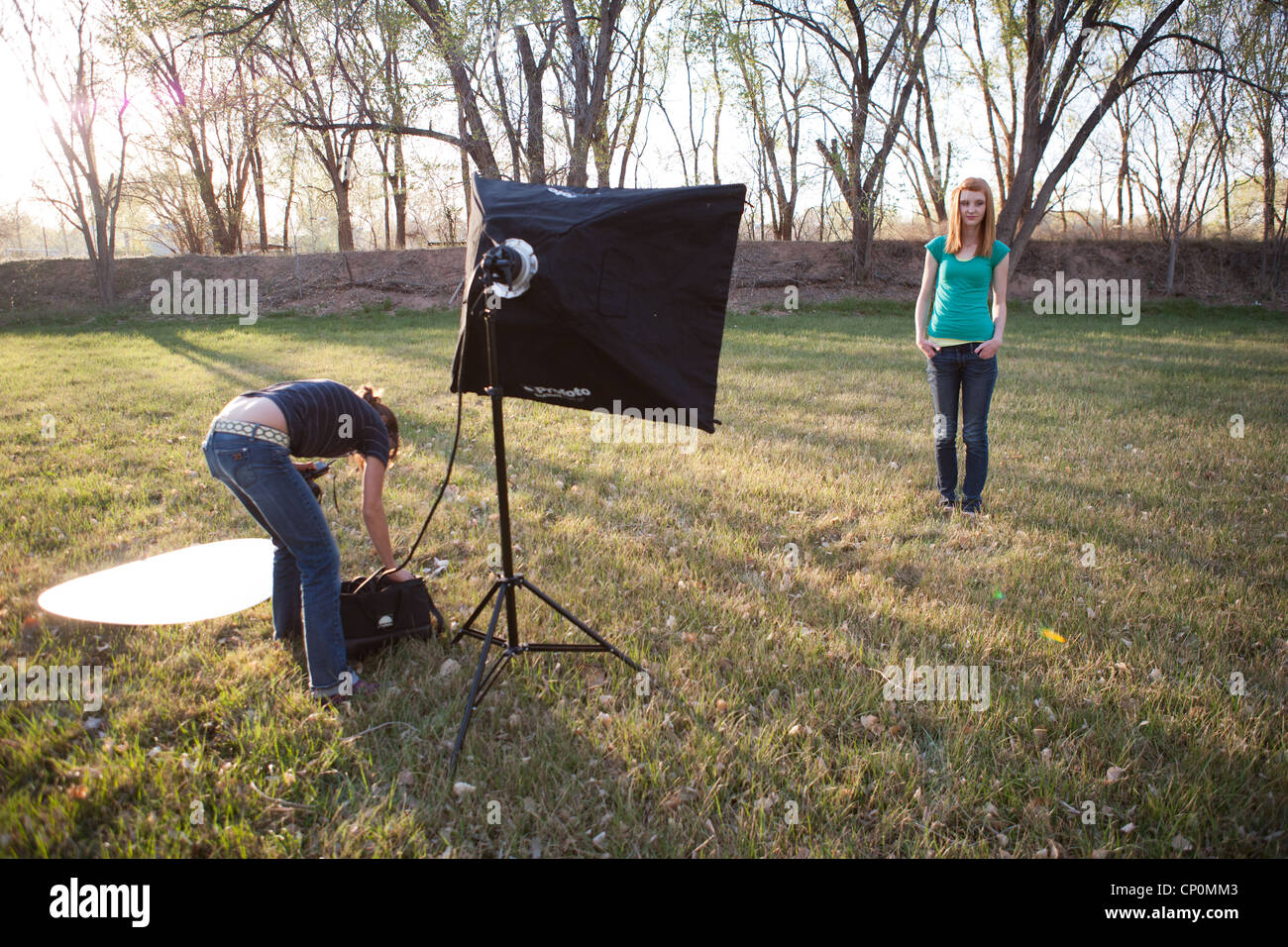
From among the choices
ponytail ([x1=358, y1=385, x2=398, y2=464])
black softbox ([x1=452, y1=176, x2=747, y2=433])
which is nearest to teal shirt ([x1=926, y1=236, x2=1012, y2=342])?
black softbox ([x1=452, y1=176, x2=747, y2=433])

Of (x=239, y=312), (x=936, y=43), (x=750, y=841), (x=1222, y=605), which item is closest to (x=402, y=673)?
(x=750, y=841)

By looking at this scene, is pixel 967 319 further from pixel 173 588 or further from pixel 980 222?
pixel 173 588

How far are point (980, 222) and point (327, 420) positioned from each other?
5.18m

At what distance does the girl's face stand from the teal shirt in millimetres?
290

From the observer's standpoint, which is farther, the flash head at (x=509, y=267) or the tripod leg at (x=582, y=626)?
the tripod leg at (x=582, y=626)

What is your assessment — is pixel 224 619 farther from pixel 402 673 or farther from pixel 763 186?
pixel 763 186

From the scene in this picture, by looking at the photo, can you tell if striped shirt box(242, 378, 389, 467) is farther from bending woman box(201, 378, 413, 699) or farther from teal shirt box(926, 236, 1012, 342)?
teal shirt box(926, 236, 1012, 342)

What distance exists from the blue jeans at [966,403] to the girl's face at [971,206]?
100 cm

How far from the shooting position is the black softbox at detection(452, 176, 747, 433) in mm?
2766

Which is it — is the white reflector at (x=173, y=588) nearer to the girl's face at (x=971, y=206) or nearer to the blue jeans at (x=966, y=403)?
the blue jeans at (x=966, y=403)

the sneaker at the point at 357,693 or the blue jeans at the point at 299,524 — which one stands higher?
the blue jeans at the point at 299,524

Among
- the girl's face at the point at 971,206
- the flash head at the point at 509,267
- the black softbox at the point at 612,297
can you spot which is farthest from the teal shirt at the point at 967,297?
the flash head at the point at 509,267

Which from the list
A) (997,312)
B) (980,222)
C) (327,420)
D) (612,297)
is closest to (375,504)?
(327,420)

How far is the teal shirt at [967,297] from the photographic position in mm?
5598
